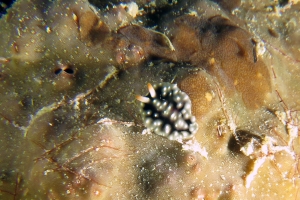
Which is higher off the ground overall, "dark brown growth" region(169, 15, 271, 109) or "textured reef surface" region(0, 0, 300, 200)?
"dark brown growth" region(169, 15, 271, 109)

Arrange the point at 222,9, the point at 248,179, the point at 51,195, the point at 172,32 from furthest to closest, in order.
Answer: the point at 222,9 → the point at 172,32 → the point at 248,179 → the point at 51,195

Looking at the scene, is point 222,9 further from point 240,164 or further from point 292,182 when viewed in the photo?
point 292,182

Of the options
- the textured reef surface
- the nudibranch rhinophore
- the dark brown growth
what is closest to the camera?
the nudibranch rhinophore

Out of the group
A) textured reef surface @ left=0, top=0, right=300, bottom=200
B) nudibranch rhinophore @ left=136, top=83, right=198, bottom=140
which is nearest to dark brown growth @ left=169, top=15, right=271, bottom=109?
textured reef surface @ left=0, top=0, right=300, bottom=200

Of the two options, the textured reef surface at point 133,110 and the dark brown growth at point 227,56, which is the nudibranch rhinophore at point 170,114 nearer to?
the textured reef surface at point 133,110

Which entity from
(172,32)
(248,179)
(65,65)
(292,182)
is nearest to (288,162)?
(292,182)

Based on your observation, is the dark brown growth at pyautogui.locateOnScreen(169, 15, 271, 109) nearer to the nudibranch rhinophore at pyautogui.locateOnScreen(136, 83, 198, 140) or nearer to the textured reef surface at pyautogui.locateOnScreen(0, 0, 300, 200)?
the textured reef surface at pyautogui.locateOnScreen(0, 0, 300, 200)
